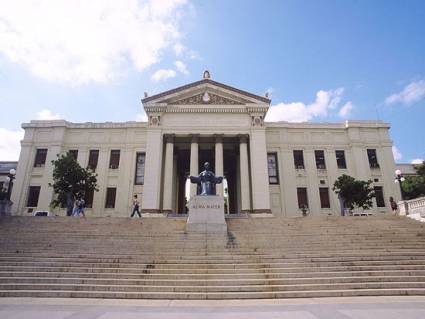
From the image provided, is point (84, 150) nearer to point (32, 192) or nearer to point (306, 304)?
point (32, 192)

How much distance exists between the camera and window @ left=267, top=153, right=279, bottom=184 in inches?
1206


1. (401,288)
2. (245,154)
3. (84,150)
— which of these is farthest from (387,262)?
(84,150)

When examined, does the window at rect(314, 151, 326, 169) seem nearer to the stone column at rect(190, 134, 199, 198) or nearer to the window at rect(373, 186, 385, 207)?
the window at rect(373, 186, 385, 207)

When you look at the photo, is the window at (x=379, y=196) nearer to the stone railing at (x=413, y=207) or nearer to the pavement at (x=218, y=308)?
the stone railing at (x=413, y=207)

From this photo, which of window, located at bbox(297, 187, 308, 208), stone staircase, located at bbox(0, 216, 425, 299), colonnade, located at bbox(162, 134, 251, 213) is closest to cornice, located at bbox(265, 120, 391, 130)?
window, located at bbox(297, 187, 308, 208)

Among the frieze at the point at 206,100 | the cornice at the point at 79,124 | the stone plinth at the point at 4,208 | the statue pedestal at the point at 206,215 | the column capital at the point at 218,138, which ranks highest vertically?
the frieze at the point at 206,100

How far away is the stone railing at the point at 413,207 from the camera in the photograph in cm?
1679

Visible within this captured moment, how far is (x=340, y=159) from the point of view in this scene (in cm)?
3197

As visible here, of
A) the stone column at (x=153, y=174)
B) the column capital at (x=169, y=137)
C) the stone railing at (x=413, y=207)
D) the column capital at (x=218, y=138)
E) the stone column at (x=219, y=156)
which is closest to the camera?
the stone railing at (x=413, y=207)

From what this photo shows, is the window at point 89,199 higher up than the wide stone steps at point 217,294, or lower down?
higher up

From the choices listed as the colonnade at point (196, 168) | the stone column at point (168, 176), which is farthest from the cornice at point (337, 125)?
the stone column at point (168, 176)

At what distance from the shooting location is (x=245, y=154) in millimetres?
26734

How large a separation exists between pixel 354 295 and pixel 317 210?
891 inches

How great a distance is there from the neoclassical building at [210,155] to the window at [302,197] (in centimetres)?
11
